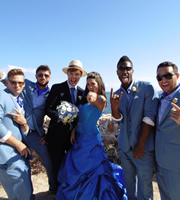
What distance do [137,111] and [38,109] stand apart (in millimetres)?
2493

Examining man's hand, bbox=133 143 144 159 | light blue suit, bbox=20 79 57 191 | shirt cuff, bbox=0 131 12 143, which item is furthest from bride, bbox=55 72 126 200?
shirt cuff, bbox=0 131 12 143

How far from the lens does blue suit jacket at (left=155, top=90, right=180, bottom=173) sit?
250 centimetres

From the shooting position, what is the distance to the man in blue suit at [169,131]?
251cm

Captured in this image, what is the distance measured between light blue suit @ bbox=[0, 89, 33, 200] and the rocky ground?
4.73ft

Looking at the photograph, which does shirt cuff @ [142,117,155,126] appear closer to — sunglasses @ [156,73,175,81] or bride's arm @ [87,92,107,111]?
sunglasses @ [156,73,175,81]

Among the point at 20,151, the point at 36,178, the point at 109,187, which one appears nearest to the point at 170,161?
the point at 109,187

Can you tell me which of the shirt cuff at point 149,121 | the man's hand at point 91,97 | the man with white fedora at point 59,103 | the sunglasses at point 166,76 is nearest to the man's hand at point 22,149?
the man with white fedora at point 59,103

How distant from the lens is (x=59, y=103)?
148 inches

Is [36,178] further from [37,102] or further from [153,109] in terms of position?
[153,109]

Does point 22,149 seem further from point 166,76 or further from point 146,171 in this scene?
point 166,76

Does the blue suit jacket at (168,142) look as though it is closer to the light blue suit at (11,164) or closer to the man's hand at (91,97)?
the man's hand at (91,97)

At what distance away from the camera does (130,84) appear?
125 inches

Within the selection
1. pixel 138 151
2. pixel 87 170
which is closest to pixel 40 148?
pixel 87 170

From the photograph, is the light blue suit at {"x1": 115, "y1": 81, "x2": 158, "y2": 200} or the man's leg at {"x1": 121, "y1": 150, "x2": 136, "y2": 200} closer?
the light blue suit at {"x1": 115, "y1": 81, "x2": 158, "y2": 200}
